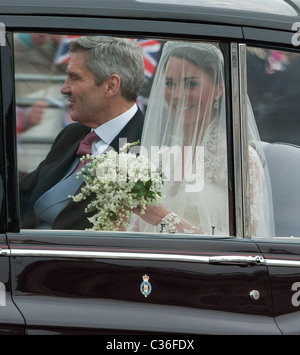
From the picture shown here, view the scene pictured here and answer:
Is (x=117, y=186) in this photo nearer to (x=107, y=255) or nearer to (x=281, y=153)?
(x=107, y=255)

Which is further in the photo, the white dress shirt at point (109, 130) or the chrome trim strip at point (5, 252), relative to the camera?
the white dress shirt at point (109, 130)

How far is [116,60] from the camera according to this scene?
4.14 meters

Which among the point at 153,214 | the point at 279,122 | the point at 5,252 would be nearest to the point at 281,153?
the point at 279,122

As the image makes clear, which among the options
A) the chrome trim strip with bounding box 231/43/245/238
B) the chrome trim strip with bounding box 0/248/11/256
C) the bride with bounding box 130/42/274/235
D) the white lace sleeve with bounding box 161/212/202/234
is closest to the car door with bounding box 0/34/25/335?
the chrome trim strip with bounding box 0/248/11/256

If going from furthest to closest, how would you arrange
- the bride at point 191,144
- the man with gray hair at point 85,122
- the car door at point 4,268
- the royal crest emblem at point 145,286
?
the bride at point 191,144 < the man with gray hair at point 85,122 < the royal crest emblem at point 145,286 < the car door at point 4,268

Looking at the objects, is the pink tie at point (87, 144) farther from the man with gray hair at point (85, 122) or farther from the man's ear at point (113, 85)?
the man's ear at point (113, 85)

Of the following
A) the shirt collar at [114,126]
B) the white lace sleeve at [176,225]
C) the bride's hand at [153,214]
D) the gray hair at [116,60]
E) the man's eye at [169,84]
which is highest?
the gray hair at [116,60]

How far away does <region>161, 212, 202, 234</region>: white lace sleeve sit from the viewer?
412cm

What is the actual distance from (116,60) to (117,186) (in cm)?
53

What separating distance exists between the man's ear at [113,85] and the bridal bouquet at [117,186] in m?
0.23

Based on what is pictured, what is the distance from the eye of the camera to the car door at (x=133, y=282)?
387 centimetres

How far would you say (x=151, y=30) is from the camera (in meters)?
4.03

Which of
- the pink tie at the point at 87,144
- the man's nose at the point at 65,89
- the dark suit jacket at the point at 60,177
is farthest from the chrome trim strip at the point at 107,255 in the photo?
the man's nose at the point at 65,89

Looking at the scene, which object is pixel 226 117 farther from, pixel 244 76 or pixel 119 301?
pixel 119 301
